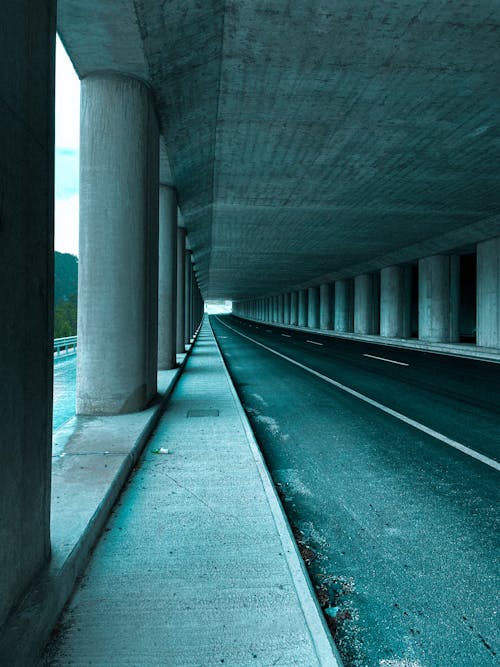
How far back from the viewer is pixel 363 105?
979 centimetres

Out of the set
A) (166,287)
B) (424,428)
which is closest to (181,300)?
(166,287)

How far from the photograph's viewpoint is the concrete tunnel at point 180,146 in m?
2.52

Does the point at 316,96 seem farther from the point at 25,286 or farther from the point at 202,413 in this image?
the point at 25,286

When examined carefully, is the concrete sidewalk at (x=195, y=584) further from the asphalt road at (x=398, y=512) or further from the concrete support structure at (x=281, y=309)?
the concrete support structure at (x=281, y=309)

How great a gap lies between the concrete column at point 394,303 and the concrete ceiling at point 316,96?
12984 millimetres

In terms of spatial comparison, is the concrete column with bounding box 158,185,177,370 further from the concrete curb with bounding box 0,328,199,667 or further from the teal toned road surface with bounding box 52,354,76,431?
the concrete curb with bounding box 0,328,199,667

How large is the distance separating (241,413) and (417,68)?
710cm

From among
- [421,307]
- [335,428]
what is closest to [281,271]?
[421,307]

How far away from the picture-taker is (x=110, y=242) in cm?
730

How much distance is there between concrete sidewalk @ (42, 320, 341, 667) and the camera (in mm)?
2463

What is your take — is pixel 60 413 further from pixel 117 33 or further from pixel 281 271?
pixel 281 271

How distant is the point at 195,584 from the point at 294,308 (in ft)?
214

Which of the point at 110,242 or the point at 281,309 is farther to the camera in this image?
the point at 281,309

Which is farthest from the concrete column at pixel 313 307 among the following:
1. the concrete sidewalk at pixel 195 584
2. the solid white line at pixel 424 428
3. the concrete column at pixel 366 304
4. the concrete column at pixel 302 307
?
the concrete sidewalk at pixel 195 584
